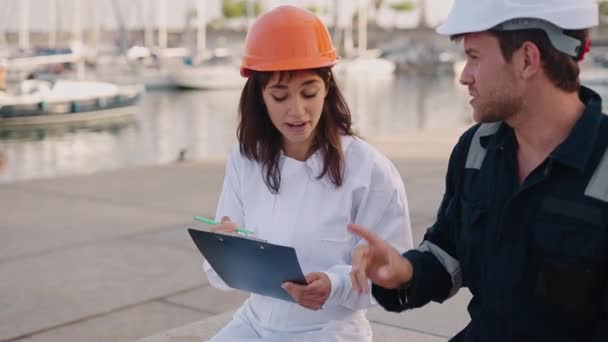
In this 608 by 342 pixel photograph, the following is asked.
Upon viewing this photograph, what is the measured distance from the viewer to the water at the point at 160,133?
2411cm

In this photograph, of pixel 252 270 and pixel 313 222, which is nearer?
pixel 252 270

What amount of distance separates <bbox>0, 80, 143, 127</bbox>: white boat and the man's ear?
29.2m

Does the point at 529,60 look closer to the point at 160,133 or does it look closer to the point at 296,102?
the point at 296,102

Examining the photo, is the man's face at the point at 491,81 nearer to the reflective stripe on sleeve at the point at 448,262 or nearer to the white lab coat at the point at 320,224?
the reflective stripe on sleeve at the point at 448,262

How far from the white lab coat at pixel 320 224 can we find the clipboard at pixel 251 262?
7.9 inches

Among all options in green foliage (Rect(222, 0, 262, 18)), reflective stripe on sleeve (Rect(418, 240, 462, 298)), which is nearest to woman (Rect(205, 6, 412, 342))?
reflective stripe on sleeve (Rect(418, 240, 462, 298))

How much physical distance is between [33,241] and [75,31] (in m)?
56.1

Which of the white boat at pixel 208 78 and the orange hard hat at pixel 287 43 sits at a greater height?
the orange hard hat at pixel 287 43

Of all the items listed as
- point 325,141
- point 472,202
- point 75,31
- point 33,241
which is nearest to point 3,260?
point 33,241

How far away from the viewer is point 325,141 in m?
3.08

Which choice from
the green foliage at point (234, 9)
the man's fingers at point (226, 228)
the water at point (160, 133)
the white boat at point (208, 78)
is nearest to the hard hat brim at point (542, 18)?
the man's fingers at point (226, 228)

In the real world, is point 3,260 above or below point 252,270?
below

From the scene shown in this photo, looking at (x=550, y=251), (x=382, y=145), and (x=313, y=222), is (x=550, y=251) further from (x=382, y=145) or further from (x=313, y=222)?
(x=382, y=145)

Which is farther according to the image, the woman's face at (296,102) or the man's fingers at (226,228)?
the woman's face at (296,102)
